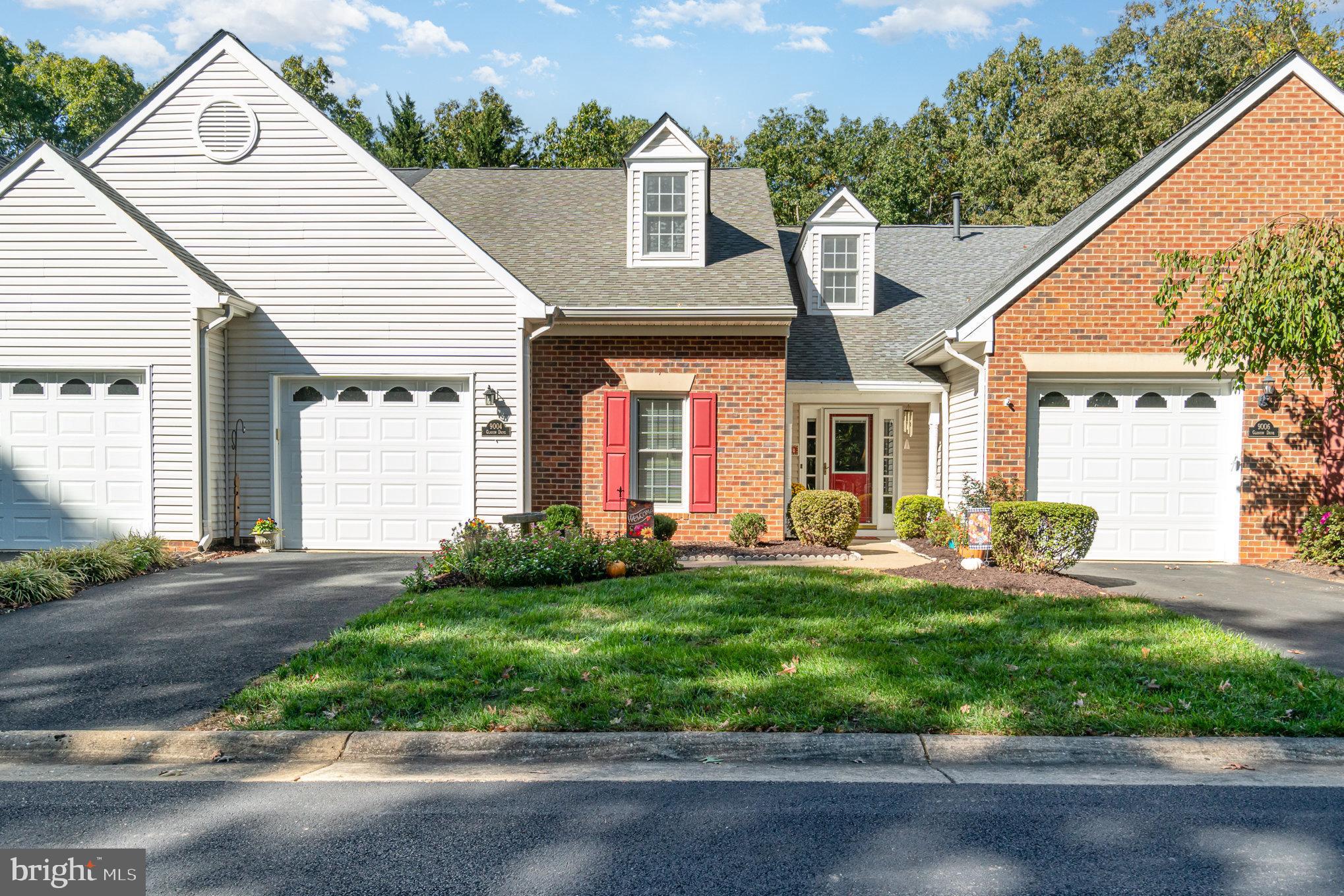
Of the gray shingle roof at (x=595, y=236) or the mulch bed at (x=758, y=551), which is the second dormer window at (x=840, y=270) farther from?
the mulch bed at (x=758, y=551)

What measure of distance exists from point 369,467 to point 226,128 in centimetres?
531

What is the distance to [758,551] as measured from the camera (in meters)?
12.1

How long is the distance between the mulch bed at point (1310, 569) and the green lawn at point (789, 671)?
441 centimetres

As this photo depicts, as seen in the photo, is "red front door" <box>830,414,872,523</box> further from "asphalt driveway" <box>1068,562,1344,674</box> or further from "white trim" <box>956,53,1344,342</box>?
"asphalt driveway" <box>1068,562,1344,674</box>

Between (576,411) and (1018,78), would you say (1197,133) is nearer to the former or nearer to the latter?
(576,411)

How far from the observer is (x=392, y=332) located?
494 inches

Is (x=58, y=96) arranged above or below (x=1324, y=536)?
above

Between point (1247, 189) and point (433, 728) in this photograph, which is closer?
point (433, 728)

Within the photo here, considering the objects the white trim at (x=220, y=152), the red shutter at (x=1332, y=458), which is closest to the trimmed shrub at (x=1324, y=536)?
the red shutter at (x=1332, y=458)

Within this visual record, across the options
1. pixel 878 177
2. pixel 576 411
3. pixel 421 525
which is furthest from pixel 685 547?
pixel 878 177

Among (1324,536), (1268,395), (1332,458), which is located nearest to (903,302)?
(1268,395)

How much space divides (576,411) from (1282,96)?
1078 cm

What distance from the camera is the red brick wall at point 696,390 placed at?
43.5 feet

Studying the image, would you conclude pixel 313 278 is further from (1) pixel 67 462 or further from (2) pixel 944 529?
(2) pixel 944 529
